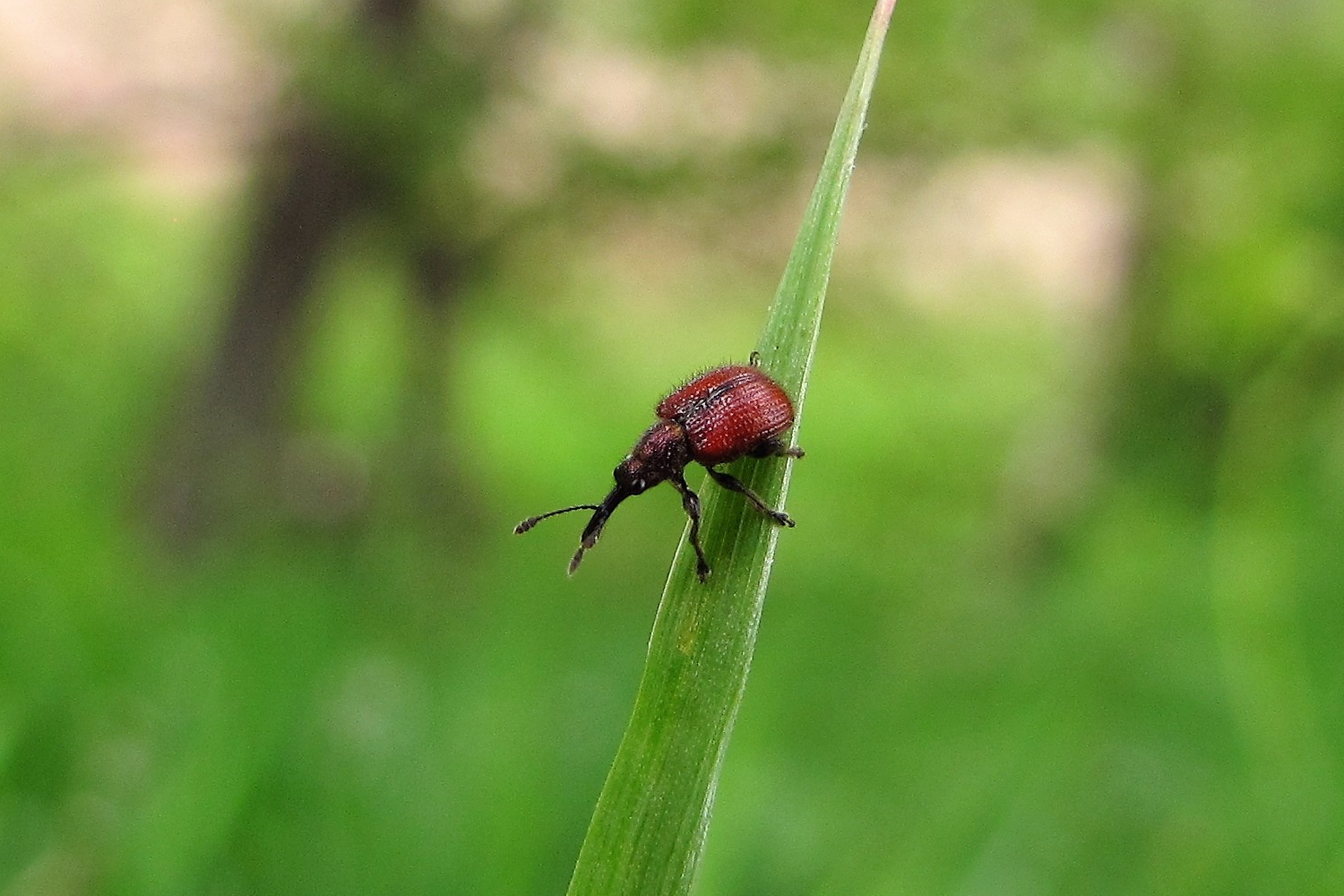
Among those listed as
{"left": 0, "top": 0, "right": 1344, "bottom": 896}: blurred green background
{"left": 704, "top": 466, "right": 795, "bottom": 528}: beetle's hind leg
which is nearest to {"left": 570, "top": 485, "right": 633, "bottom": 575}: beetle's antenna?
{"left": 0, "top": 0, "right": 1344, "bottom": 896}: blurred green background

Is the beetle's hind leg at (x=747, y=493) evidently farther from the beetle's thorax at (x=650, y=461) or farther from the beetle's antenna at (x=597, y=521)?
the beetle's thorax at (x=650, y=461)

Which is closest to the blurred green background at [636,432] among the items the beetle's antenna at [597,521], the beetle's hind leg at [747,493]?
the beetle's antenna at [597,521]

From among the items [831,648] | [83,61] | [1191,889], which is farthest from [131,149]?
[1191,889]

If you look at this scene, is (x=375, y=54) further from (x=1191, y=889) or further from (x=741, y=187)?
(x=1191, y=889)

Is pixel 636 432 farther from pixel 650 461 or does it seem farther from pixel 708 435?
pixel 708 435

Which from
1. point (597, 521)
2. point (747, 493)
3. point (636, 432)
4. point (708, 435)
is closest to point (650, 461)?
point (597, 521)
